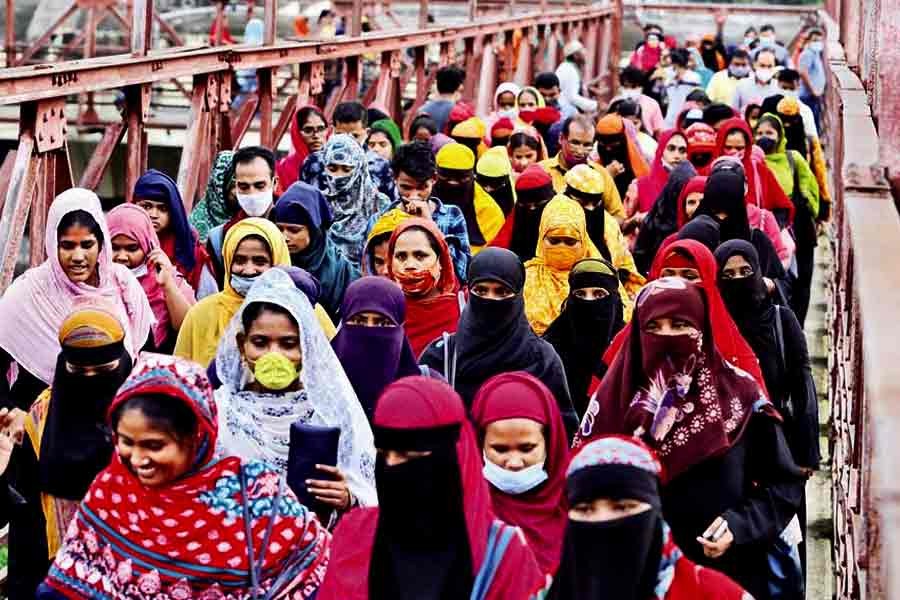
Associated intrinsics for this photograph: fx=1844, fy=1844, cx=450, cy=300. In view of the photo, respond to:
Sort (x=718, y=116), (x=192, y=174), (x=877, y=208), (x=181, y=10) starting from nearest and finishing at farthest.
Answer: (x=877, y=208) → (x=192, y=174) → (x=718, y=116) → (x=181, y=10)

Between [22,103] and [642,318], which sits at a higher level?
[22,103]

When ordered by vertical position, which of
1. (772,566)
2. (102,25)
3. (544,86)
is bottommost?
(772,566)

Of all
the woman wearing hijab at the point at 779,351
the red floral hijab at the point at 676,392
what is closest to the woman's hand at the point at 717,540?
the red floral hijab at the point at 676,392

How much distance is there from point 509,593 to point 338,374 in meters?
1.18

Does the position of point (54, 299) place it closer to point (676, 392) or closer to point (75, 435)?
point (75, 435)

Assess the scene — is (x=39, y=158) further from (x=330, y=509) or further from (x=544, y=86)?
(x=544, y=86)

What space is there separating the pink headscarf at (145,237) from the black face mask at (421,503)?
2.78 m

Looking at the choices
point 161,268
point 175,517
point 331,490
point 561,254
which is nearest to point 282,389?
point 331,490

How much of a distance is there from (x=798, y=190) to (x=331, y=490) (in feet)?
20.4

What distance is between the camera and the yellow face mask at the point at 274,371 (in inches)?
176

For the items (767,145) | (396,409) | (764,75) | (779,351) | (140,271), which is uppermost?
(764,75)

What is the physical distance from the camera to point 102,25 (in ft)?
83.6

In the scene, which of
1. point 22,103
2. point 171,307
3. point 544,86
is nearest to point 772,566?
point 171,307

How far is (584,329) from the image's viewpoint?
604 cm
